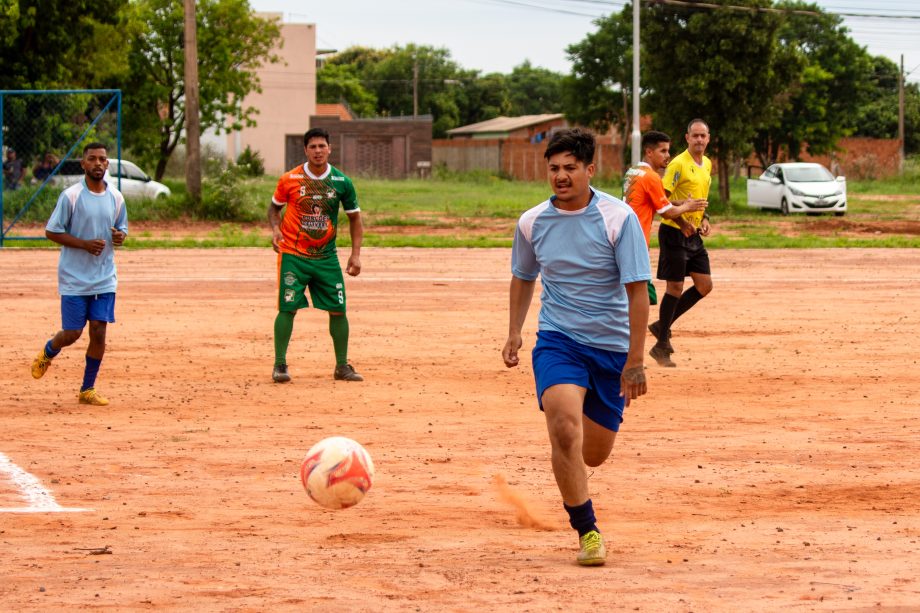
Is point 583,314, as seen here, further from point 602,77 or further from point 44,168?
point 602,77

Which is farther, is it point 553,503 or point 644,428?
point 644,428

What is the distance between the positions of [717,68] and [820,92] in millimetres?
29400

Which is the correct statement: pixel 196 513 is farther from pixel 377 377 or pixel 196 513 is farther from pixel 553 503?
pixel 377 377

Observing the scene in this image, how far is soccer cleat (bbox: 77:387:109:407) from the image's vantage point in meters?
9.97

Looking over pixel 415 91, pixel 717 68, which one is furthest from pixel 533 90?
pixel 717 68

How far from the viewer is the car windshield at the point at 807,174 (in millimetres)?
34281

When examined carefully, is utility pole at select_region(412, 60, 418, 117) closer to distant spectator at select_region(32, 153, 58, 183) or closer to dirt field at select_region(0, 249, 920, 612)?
distant spectator at select_region(32, 153, 58, 183)

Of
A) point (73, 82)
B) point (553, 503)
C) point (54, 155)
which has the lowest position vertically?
point (553, 503)

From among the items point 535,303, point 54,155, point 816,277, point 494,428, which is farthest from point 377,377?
point 54,155

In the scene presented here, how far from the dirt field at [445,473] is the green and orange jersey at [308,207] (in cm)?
117

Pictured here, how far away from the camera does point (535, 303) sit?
16.8 metres

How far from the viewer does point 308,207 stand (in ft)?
35.3

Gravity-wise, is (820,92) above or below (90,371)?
above

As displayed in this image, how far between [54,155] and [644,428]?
17240mm
